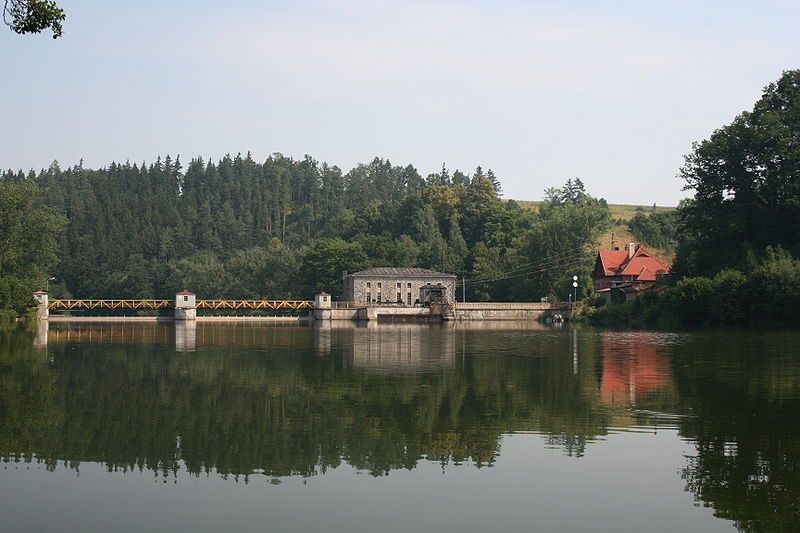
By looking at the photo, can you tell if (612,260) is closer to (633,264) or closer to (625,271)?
(633,264)

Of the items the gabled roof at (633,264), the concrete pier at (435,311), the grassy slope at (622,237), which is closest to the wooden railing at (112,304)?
A: the concrete pier at (435,311)

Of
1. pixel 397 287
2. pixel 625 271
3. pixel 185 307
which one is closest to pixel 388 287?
pixel 397 287

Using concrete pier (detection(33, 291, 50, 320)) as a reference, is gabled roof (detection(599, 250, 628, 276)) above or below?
above

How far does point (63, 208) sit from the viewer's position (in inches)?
7470

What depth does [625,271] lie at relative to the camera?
341 ft

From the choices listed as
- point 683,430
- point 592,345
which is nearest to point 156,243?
point 592,345

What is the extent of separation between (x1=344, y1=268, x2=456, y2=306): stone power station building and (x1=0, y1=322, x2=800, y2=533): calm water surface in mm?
88735

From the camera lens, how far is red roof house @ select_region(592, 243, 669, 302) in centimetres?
9981

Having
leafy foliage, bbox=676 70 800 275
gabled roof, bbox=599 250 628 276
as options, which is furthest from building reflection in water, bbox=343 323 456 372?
Answer: gabled roof, bbox=599 250 628 276

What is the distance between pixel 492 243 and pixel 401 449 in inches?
5006

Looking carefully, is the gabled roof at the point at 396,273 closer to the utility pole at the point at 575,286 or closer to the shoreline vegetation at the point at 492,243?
the shoreline vegetation at the point at 492,243

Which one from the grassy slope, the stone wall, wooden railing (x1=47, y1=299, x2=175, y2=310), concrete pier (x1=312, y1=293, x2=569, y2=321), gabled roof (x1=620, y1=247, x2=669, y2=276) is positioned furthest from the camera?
the grassy slope

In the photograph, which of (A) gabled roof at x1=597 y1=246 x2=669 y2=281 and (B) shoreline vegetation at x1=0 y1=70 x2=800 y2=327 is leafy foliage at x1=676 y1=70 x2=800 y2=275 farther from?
(A) gabled roof at x1=597 y1=246 x2=669 y2=281

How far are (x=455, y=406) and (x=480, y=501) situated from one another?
918 cm
